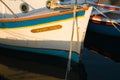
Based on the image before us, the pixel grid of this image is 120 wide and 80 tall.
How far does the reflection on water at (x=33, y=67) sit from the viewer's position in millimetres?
10008

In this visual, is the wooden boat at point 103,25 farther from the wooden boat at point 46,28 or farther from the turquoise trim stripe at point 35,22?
the turquoise trim stripe at point 35,22

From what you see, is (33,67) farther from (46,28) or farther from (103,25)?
(103,25)

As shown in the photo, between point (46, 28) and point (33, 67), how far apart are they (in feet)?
4.40

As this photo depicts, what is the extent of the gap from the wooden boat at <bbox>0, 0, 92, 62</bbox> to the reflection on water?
24cm

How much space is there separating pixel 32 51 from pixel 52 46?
0.86 metres

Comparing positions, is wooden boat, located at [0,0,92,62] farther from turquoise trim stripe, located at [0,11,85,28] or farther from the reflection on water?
the reflection on water

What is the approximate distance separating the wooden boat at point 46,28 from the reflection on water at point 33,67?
24cm

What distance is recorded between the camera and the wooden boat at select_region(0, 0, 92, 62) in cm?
1019

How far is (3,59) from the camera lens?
1135cm

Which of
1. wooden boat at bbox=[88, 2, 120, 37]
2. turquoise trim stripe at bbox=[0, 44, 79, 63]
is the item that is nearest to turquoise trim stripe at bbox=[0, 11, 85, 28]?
turquoise trim stripe at bbox=[0, 44, 79, 63]

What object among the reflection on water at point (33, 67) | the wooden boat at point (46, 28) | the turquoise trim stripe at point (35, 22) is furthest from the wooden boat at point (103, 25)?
the turquoise trim stripe at point (35, 22)

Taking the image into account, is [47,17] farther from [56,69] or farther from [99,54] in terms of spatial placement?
[99,54]

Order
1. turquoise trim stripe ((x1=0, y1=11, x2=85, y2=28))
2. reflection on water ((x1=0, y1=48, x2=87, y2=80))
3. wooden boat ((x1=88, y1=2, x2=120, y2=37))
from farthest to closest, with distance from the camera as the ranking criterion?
wooden boat ((x1=88, y1=2, x2=120, y2=37)), turquoise trim stripe ((x1=0, y1=11, x2=85, y2=28)), reflection on water ((x1=0, y1=48, x2=87, y2=80))

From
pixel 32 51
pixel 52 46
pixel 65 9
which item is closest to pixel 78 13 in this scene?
pixel 65 9
